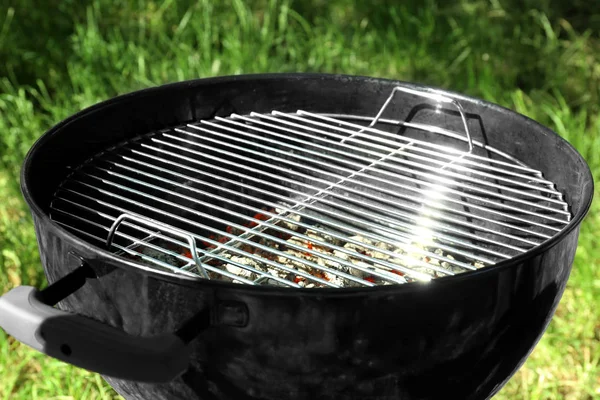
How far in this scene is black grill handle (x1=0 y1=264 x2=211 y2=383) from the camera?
0.93m

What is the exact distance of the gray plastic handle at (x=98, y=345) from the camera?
36.7 inches

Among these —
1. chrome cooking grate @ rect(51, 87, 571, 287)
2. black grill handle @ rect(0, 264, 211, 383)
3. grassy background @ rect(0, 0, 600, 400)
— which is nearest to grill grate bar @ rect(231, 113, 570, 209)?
chrome cooking grate @ rect(51, 87, 571, 287)

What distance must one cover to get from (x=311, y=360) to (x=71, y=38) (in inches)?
115

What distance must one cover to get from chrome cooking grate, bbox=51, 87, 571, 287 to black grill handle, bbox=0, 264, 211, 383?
42 cm

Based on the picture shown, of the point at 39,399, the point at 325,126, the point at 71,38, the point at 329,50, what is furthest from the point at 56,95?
the point at 325,126

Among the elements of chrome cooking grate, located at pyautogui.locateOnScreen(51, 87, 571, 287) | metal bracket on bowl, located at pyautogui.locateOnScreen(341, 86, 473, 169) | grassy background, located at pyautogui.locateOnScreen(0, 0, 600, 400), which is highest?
metal bracket on bowl, located at pyautogui.locateOnScreen(341, 86, 473, 169)

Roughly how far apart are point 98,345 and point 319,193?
695mm

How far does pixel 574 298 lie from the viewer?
2.33 m

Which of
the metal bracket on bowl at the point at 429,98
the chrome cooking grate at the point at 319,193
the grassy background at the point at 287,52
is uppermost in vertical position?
the metal bracket on bowl at the point at 429,98

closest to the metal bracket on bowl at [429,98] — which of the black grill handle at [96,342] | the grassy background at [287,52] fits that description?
the black grill handle at [96,342]

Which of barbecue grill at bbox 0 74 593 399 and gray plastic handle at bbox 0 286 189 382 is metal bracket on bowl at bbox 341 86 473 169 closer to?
barbecue grill at bbox 0 74 593 399

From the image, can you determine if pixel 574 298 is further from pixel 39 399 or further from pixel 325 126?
pixel 39 399

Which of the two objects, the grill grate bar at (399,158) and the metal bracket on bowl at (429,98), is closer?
the grill grate bar at (399,158)

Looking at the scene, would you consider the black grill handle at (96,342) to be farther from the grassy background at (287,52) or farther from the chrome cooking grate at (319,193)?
the grassy background at (287,52)
